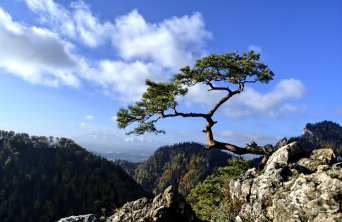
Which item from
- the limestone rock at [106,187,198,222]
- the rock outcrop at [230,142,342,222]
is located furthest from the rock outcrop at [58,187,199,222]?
the rock outcrop at [230,142,342,222]

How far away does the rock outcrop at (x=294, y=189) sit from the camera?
1360 cm

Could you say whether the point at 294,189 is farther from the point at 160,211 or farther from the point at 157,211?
the point at 157,211

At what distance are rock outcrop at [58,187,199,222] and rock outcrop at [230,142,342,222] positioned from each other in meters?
2.56

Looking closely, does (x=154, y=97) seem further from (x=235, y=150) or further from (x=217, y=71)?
(x=235, y=150)

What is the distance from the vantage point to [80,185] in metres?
200

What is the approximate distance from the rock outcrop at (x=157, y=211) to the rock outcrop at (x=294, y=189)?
2557 millimetres

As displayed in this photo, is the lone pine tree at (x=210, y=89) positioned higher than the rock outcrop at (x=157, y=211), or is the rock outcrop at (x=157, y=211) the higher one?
the lone pine tree at (x=210, y=89)

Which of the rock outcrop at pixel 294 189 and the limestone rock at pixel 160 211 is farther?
the limestone rock at pixel 160 211

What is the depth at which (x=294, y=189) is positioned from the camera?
49.8 ft

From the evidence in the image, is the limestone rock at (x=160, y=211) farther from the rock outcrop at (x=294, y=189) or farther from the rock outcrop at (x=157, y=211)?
the rock outcrop at (x=294, y=189)

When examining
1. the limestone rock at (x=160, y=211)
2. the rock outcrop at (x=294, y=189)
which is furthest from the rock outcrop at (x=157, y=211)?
the rock outcrop at (x=294, y=189)

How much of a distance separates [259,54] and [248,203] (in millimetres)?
11826

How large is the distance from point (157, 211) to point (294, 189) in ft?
19.7

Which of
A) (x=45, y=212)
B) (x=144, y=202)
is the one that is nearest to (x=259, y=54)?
(x=144, y=202)
